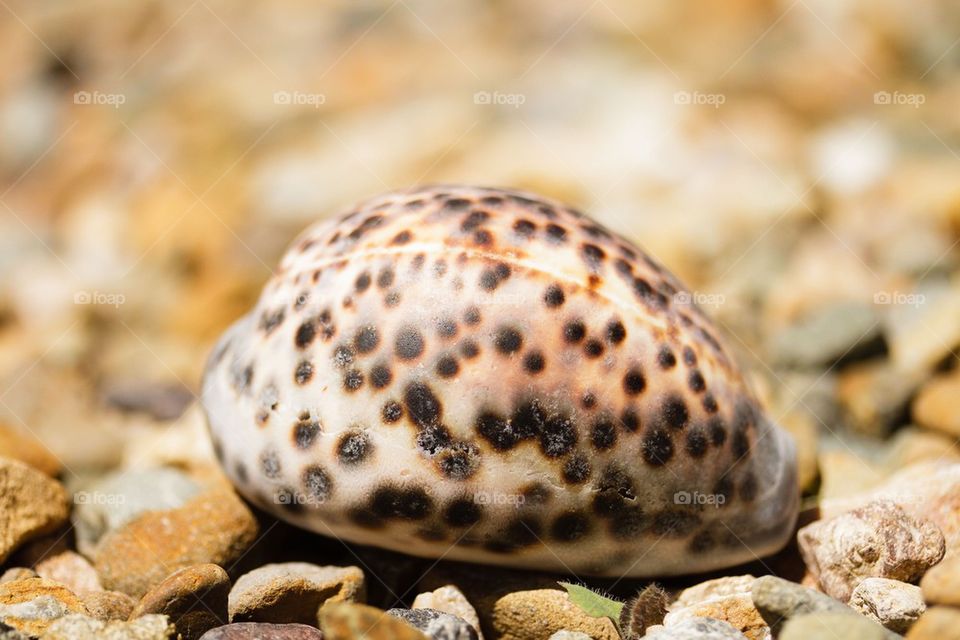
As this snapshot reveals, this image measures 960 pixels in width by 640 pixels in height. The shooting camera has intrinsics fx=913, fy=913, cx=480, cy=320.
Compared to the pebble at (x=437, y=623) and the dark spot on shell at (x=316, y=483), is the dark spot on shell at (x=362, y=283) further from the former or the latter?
the pebble at (x=437, y=623)

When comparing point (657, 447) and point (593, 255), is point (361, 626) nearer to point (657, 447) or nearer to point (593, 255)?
point (657, 447)

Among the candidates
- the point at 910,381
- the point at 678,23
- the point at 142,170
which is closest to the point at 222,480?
the point at 910,381

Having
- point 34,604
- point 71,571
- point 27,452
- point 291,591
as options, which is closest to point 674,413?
point 291,591

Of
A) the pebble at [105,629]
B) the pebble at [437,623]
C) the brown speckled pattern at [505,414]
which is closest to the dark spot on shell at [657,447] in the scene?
the brown speckled pattern at [505,414]

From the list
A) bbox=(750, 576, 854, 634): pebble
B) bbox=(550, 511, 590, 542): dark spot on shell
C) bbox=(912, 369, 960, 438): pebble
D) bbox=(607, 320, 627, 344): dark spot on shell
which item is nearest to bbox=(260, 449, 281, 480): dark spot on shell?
bbox=(550, 511, 590, 542): dark spot on shell

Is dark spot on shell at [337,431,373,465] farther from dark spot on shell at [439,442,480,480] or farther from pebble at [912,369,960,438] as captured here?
pebble at [912,369,960,438]

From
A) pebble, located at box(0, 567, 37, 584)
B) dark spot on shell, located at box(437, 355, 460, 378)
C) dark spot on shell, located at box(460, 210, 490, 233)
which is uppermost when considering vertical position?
dark spot on shell, located at box(460, 210, 490, 233)
